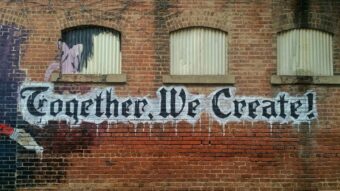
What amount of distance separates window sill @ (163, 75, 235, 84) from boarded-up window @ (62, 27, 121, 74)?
1.14 metres

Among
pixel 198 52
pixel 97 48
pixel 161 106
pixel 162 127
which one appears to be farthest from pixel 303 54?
pixel 97 48

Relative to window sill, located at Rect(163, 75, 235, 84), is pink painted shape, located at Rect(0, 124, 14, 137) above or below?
below

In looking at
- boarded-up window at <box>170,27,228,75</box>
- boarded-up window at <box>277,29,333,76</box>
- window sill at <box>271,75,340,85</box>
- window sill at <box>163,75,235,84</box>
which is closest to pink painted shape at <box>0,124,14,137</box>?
window sill at <box>163,75,235,84</box>

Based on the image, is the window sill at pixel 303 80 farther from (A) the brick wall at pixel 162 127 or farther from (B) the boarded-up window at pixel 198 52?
(B) the boarded-up window at pixel 198 52

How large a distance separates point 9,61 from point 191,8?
4125 millimetres

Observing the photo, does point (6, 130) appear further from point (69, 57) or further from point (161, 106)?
point (161, 106)

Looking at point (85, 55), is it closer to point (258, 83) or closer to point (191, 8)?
point (191, 8)

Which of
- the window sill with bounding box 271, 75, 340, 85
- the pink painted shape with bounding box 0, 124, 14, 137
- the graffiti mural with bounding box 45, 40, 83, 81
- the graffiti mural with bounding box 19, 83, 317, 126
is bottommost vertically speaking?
the pink painted shape with bounding box 0, 124, 14, 137

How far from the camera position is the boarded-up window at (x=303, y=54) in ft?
39.6

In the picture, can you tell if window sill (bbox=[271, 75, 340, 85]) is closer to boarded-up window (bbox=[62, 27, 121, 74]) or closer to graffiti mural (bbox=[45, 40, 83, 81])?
boarded-up window (bbox=[62, 27, 121, 74])

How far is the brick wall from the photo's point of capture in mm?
11469

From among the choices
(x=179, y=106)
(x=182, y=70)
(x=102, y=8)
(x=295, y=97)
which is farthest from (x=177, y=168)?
(x=102, y=8)

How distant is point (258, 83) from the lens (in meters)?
11.9

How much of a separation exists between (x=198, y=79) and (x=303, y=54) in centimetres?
245
